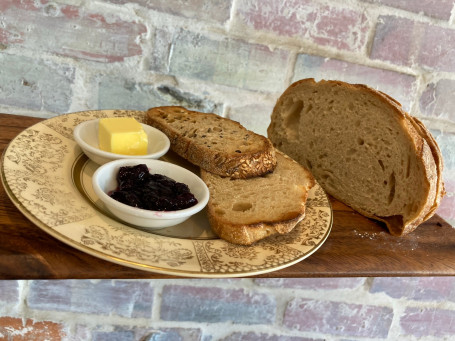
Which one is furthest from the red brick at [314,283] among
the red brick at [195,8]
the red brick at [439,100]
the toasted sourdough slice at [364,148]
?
the red brick at [195,8]

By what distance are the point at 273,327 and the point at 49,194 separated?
1.17 meters

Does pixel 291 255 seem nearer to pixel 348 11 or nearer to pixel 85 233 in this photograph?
pixel 85 233

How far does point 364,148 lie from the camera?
1120 mm

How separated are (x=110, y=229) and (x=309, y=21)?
3.12 feet

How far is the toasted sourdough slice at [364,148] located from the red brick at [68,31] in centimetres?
51

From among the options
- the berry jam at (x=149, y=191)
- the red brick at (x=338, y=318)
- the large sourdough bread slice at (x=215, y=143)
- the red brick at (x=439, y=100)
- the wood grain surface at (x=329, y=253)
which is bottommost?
the red brick at (x=338, y=318)

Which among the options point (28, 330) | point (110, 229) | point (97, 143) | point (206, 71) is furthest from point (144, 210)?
point (28, 330)

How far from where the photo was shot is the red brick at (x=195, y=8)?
1.31 meters

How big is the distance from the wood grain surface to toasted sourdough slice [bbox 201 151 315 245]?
0.09m

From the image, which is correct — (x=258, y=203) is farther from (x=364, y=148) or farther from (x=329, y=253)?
(x=364, y=148)

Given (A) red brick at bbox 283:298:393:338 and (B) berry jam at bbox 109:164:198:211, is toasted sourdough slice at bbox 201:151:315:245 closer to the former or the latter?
(B) berry jam at bbox 109:164:198:211

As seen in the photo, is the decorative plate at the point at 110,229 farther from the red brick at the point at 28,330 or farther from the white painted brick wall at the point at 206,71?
the red brick at the point at 28,330

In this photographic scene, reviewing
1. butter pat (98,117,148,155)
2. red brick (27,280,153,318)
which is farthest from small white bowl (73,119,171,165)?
red brick (27,280,153,318)

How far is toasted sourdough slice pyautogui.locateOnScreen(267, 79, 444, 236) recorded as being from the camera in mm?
1029
